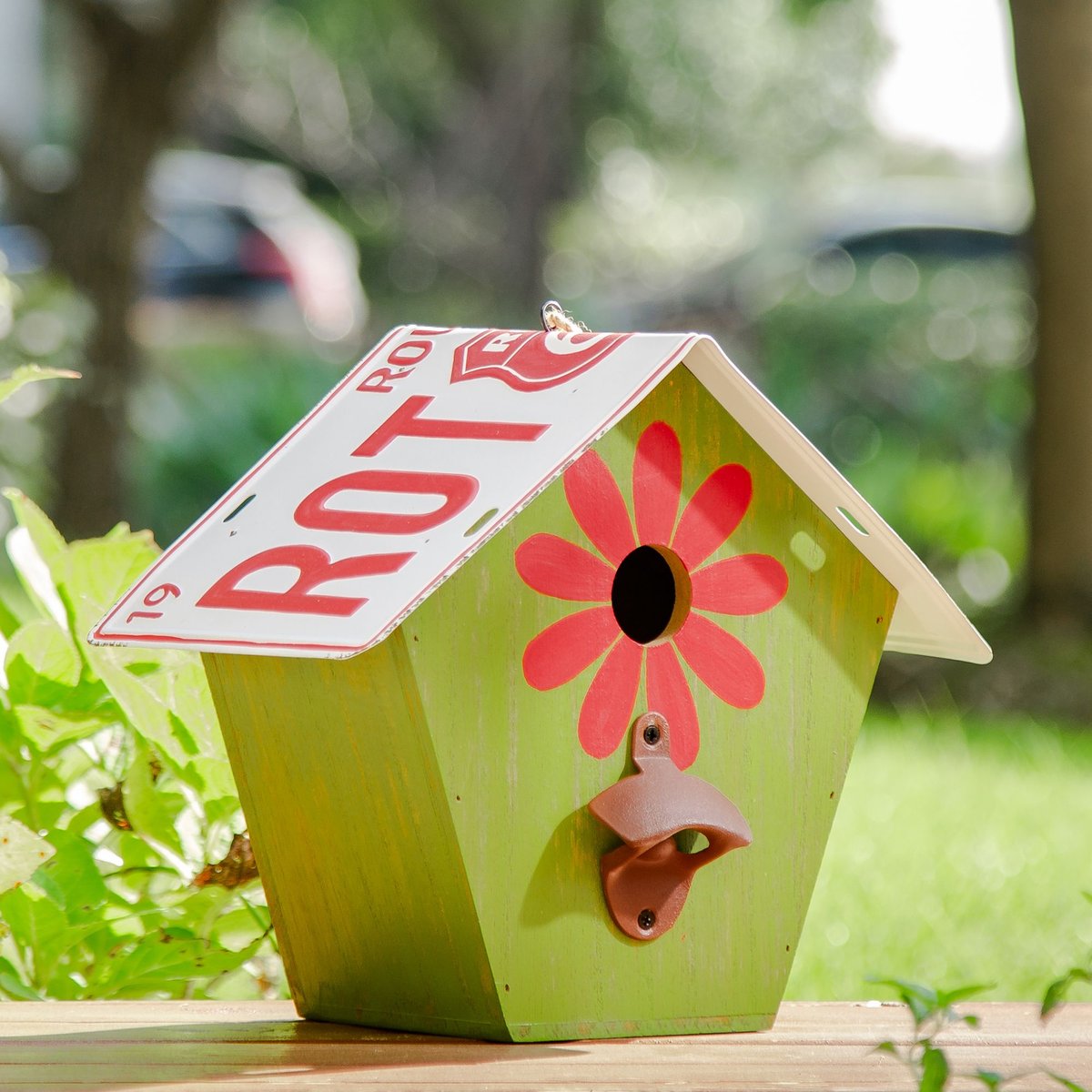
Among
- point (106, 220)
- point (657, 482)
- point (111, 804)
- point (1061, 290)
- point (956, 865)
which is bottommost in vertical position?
point (956, 865)

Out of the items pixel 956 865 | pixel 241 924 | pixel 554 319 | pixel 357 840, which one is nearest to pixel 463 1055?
pixel 357 840

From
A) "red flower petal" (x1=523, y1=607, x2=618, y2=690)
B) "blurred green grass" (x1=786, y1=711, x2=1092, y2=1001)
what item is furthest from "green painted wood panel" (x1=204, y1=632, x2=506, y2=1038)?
Answer: "blurred green grass" (x1=786, y1=711, x2=1092, y2=1001)

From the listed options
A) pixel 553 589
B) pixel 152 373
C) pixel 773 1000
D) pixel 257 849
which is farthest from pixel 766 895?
pixel 152 373

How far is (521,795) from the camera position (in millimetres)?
1474

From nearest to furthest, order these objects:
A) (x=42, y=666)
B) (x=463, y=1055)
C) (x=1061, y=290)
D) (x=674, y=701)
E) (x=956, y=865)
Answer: (x=463, y=1055)
(x=674, y=701)
(x=42, y=666)
(x=956, y=865)
(x=1061, y=290)

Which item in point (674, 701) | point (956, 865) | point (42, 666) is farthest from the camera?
point (956, 865)

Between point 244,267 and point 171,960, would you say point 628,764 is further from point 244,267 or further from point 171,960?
point 244,267

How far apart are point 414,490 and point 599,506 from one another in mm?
170

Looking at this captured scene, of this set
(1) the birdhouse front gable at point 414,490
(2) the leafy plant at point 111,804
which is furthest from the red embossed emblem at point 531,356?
(2) the leafy plant at point 111,804

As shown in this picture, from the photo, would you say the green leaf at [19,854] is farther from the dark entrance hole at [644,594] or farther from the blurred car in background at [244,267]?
the blurred car in background at [244,267]

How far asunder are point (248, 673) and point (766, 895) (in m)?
0.52

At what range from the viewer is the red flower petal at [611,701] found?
59.9 inches

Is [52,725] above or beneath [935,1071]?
beneath

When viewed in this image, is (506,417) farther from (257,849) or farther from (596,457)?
(257,849)
